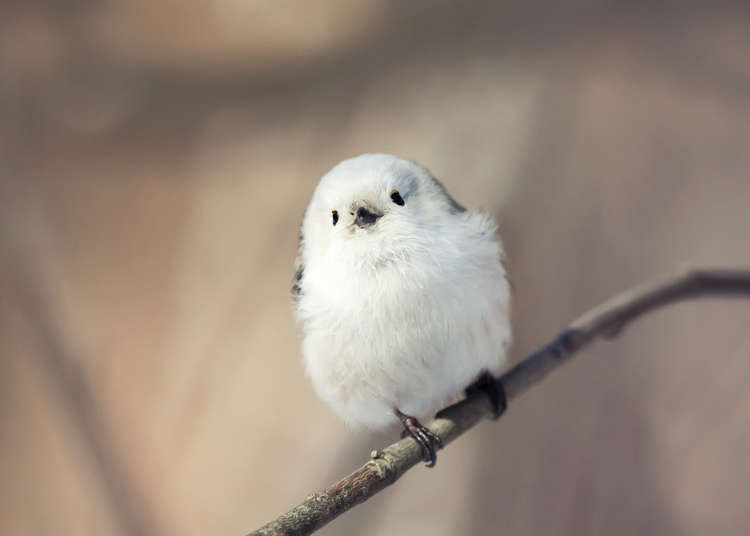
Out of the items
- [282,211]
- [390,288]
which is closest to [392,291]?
[390,288]

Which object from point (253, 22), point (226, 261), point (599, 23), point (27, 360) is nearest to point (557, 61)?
point (599, 23)

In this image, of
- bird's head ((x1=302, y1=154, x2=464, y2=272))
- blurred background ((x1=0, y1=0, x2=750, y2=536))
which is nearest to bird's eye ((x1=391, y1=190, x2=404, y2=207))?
bird's head ((x1=302, y1=154, x2=464, y2=272))

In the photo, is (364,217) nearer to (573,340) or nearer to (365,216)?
(365,216)

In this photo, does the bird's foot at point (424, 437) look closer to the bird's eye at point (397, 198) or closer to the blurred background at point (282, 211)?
the bird's eye at point (397, 198)

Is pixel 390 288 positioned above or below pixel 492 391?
above

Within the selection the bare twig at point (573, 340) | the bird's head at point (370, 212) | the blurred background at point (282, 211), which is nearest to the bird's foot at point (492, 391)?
the bare twig at point (573, 340)

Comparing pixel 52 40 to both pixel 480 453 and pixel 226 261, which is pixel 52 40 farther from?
pixel 480 453
